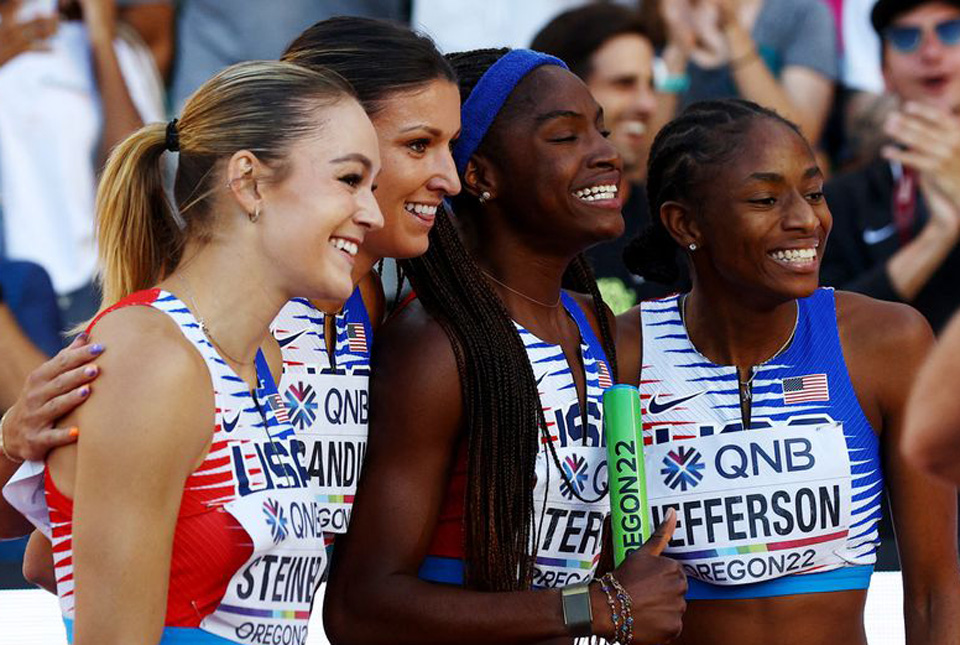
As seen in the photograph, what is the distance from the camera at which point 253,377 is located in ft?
7.83

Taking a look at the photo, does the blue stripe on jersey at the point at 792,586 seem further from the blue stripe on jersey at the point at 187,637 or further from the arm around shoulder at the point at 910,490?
the blue stripe on jersey at the point at 187,637

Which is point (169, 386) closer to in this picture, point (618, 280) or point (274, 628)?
point (274, 628)

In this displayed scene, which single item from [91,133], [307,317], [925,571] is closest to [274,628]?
[307,317]

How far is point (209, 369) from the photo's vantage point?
2236 millimetres

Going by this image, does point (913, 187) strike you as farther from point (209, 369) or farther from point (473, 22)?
point (209, 369)

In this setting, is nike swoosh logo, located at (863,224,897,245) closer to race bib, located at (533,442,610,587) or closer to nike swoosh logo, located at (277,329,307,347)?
race bib, located at (533,442,610,587)

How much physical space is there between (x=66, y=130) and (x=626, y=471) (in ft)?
10.4

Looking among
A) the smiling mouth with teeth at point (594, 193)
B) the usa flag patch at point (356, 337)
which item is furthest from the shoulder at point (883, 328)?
the usa flag patch at point (356, 337)

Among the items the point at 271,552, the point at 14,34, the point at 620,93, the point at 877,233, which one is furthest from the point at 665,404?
the point at 14,34

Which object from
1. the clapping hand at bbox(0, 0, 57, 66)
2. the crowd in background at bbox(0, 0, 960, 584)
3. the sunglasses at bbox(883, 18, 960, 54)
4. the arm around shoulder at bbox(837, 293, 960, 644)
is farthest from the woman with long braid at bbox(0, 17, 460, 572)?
the sunglasses at bbox(883, 18, 960, 54)

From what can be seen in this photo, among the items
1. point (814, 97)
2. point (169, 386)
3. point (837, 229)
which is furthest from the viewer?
point (814, 97)

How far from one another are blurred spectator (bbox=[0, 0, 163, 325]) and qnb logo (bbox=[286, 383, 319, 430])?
2597mm

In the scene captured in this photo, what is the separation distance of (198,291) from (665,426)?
103 cm

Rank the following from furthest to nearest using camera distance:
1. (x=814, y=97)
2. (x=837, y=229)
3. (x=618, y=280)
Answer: (x=814, y=97)
(x=837, y=229)
(x=618, y=280)
